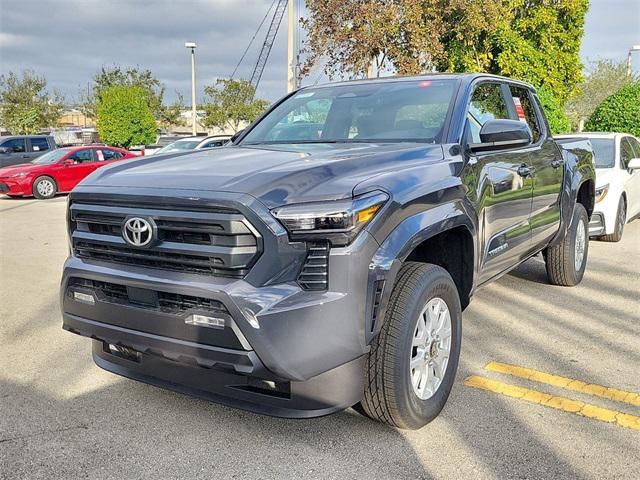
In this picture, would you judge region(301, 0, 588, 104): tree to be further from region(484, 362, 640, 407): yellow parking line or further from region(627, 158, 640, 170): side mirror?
region(484, 362, 640, 407): yellow parking line

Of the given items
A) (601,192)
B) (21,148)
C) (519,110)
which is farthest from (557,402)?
(21,148)

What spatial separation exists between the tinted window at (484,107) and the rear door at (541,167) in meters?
0.33

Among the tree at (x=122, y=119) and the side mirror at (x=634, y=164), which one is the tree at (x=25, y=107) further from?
the side mirror at (x=634, y=164)

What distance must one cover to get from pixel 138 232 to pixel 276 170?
27.0 inches

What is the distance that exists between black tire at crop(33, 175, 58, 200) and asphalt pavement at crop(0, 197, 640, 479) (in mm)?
12137

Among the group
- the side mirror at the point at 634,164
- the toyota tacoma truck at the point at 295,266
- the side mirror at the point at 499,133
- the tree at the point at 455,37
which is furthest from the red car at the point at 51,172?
the side mirror at the point at 499,133

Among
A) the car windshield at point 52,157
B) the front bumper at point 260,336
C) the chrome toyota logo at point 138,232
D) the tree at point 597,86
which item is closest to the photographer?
the front bumper at point 260,336

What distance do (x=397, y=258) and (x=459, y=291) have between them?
1.10 m

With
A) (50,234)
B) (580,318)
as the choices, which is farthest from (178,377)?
(50,234)

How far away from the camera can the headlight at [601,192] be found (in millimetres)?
7872

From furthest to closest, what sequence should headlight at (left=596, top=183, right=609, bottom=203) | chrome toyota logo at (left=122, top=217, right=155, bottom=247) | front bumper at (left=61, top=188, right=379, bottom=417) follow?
headlight at (left=596, top=183, right=609, bottom=203) → chrome toyota logo at (left=122, top=217, right=155, bottom=247) → front bumper at (left=61, top=188, right=379, bottom=417)

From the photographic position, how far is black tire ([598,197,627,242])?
8.20m

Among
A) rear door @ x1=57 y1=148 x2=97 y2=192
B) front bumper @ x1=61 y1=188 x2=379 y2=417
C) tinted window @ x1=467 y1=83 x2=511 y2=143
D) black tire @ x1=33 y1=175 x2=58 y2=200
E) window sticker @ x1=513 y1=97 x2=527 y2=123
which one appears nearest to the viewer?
front bumper @ x1=61 y1=188 x2=379 y2=417

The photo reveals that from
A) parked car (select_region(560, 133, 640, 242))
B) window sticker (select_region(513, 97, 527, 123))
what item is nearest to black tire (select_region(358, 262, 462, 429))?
window sticker (select_region(513, 97, 527, 123))
